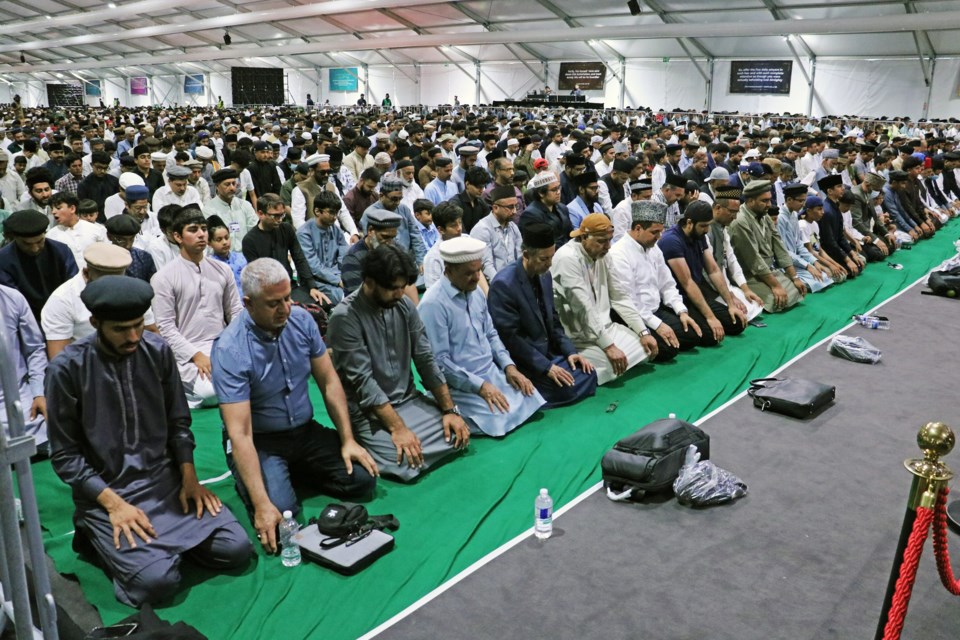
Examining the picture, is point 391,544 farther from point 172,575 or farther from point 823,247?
point 823,247

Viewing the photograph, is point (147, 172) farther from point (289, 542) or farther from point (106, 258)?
point (289, 542)

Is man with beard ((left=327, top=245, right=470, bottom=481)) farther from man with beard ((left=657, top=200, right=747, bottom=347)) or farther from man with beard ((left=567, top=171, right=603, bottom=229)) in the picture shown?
man with beard ((left=567, top=171, right=603, bottom=229))

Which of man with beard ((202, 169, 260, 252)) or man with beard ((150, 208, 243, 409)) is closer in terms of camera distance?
man with beard ((150, 208, 243, 409))

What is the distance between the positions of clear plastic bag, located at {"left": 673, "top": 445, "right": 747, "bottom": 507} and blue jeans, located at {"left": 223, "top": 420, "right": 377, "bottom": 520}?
1457mm

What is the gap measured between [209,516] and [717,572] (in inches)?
80.8

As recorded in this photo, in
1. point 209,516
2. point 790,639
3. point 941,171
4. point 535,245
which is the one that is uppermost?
point 941,171

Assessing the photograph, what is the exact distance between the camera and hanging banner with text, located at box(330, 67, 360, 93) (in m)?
38.8

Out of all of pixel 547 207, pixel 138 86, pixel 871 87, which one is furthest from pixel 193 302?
pixel 138 86

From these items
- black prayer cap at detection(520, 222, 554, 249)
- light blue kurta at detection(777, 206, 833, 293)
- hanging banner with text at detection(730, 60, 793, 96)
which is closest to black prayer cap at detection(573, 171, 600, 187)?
light blue kurta at detection(777, 206, 833, 293)

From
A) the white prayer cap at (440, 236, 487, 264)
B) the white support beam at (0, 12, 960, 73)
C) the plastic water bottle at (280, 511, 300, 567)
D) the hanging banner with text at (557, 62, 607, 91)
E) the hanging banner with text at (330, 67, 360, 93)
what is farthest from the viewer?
the hanging banner with text at (330, 67, 360, 93)

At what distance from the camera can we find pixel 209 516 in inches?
125

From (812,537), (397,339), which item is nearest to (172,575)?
(397,339)

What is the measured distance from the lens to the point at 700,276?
→ 646cm

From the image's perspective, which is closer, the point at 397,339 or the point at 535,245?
the point at 397,339
